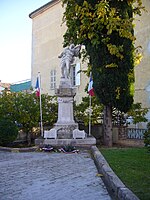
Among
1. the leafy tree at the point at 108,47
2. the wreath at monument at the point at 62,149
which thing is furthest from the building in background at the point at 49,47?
the wreath at monument at the point at 62,149

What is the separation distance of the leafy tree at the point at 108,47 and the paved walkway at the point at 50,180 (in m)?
5.00

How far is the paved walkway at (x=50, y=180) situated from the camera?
16.6 feet

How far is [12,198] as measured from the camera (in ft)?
16.0

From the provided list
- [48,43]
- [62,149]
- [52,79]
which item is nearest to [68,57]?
[62,149]

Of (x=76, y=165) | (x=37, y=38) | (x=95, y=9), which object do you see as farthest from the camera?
(x=37, y=38)

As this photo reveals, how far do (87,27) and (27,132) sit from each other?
672 centimetres

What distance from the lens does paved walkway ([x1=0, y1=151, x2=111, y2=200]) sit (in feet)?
16.6

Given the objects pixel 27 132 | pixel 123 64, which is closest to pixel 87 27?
pixel 123 64

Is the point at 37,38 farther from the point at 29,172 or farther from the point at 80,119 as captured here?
the point at 29,172

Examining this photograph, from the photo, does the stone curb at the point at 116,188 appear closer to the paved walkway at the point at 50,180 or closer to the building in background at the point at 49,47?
the paved walkway at the point at 50,180

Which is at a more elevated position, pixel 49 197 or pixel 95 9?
pixel 95 9

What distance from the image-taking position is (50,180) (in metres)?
6.19

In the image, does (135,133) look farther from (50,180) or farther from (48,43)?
(48,43)

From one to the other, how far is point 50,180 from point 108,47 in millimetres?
7983
